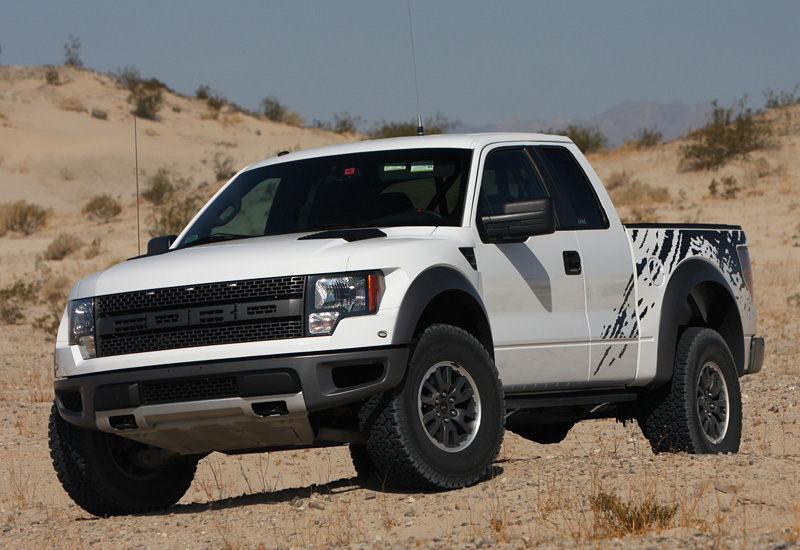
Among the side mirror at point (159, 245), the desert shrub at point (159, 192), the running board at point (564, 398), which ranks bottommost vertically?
the running board at point (564, 398)

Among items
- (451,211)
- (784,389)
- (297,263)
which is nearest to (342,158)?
(451,211)

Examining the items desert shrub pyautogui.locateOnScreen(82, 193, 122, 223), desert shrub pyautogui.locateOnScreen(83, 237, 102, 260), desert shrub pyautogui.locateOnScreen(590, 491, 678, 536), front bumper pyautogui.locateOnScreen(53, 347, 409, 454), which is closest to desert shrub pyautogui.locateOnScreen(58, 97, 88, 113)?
desert shrub pyautogui.locateOnScreen(82, 193, 122, 223)

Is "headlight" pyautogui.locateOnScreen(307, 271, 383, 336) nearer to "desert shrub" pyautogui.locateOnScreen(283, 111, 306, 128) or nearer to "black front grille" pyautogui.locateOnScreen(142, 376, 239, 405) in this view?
"black front grille" pyautogui.locateOnScreen(142, 376, 239, 405)

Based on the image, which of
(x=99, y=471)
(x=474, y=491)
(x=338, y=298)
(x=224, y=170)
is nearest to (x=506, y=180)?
(x=338, y=298)

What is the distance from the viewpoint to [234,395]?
17.4ft

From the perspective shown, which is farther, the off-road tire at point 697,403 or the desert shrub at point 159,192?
the desert shrub at point 159,192

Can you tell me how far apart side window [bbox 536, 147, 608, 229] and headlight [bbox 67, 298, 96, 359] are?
8.87 feet

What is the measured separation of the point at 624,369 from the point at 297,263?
251 cm

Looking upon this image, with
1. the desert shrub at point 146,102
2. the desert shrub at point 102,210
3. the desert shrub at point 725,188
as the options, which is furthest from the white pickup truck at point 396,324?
the desert shrub at point 146,102

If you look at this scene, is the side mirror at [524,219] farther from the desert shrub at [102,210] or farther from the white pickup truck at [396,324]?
the desert shrub at [102,210]

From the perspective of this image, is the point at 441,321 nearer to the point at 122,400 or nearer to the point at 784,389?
the point at 122,400

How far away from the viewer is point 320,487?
6488mm

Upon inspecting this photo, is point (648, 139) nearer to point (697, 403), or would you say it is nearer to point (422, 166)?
point (697, 403)

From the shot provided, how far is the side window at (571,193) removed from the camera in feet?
23.0
